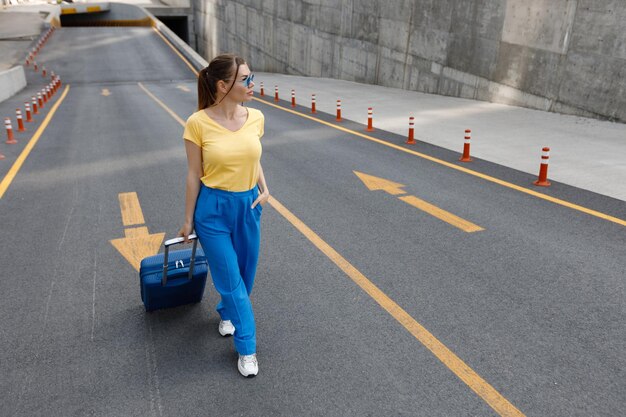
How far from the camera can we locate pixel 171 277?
198 inches

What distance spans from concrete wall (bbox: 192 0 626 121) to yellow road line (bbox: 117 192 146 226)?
13.0m

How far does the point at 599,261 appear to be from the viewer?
6.40 m

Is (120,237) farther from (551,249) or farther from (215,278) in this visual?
(551,249)

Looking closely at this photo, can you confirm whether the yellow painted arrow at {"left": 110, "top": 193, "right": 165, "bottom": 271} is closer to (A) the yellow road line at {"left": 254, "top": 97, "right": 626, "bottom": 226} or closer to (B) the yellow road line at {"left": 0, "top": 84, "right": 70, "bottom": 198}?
(B) the yellow road line at {"left": 0, "top": 84, "right": 70, "bottom": 198}

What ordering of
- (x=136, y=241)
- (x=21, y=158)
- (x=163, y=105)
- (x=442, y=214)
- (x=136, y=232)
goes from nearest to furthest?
(x=136, y=241) → (x=136, y=232) → (x=442, y=214) → (x=21, y=158) → (x=163, y=105)

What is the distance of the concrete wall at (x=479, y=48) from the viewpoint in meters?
15.2

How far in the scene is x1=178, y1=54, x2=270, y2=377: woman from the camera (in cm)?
397

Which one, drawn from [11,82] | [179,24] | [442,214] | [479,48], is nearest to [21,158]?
[442,214]

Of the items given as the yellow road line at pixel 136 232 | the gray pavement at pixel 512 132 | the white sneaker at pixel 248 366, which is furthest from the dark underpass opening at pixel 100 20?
the white sneaker at pixel 248 366

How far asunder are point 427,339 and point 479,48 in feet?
58.0

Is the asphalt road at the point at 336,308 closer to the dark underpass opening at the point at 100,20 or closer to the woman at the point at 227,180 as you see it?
the woman at the point at 227,180

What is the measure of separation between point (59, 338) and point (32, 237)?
3.06 metres

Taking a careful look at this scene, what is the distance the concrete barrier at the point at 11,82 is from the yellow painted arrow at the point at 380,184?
22.0m

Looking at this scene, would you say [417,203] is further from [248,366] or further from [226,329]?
[248,366]
